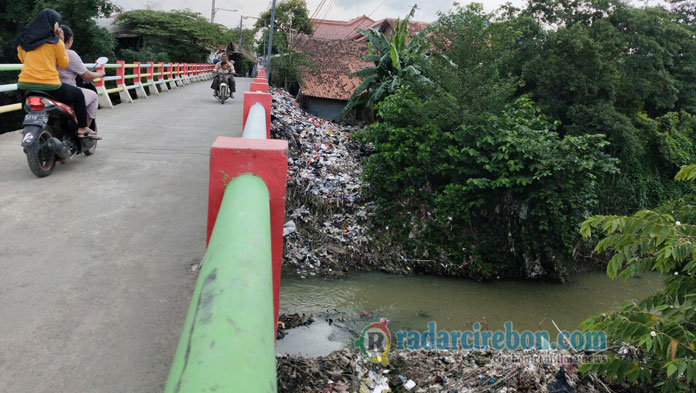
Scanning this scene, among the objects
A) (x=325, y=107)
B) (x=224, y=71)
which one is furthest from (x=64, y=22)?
(x=325, y=107)

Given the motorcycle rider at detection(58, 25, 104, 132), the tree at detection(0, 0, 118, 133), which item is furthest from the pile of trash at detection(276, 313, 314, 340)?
the tree at detection(0, 0, 118, 133)

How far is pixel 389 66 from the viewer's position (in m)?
16.0

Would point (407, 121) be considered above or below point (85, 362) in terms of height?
above

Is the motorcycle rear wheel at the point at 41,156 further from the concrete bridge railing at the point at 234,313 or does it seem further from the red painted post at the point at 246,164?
the concrete bridge railing at the point at 234,313

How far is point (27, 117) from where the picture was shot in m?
4.95

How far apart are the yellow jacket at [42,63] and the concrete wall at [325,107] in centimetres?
1778

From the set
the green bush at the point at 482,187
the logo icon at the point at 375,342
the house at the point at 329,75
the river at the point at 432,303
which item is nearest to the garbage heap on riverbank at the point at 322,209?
the river at the point at 432,303

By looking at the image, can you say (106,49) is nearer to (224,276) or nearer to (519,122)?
(519,122)

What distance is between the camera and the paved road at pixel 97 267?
Answer: 7.24 feet

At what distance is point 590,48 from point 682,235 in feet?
48.0

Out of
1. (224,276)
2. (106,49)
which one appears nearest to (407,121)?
(224,276)

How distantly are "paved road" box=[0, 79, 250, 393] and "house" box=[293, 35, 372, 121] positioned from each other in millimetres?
16848

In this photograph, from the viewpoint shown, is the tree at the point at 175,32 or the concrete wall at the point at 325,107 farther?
the tree at the point at 175,32

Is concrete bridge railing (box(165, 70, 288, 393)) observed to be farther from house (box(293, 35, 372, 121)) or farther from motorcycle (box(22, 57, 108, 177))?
house (box(293, 35, 372, 121))
